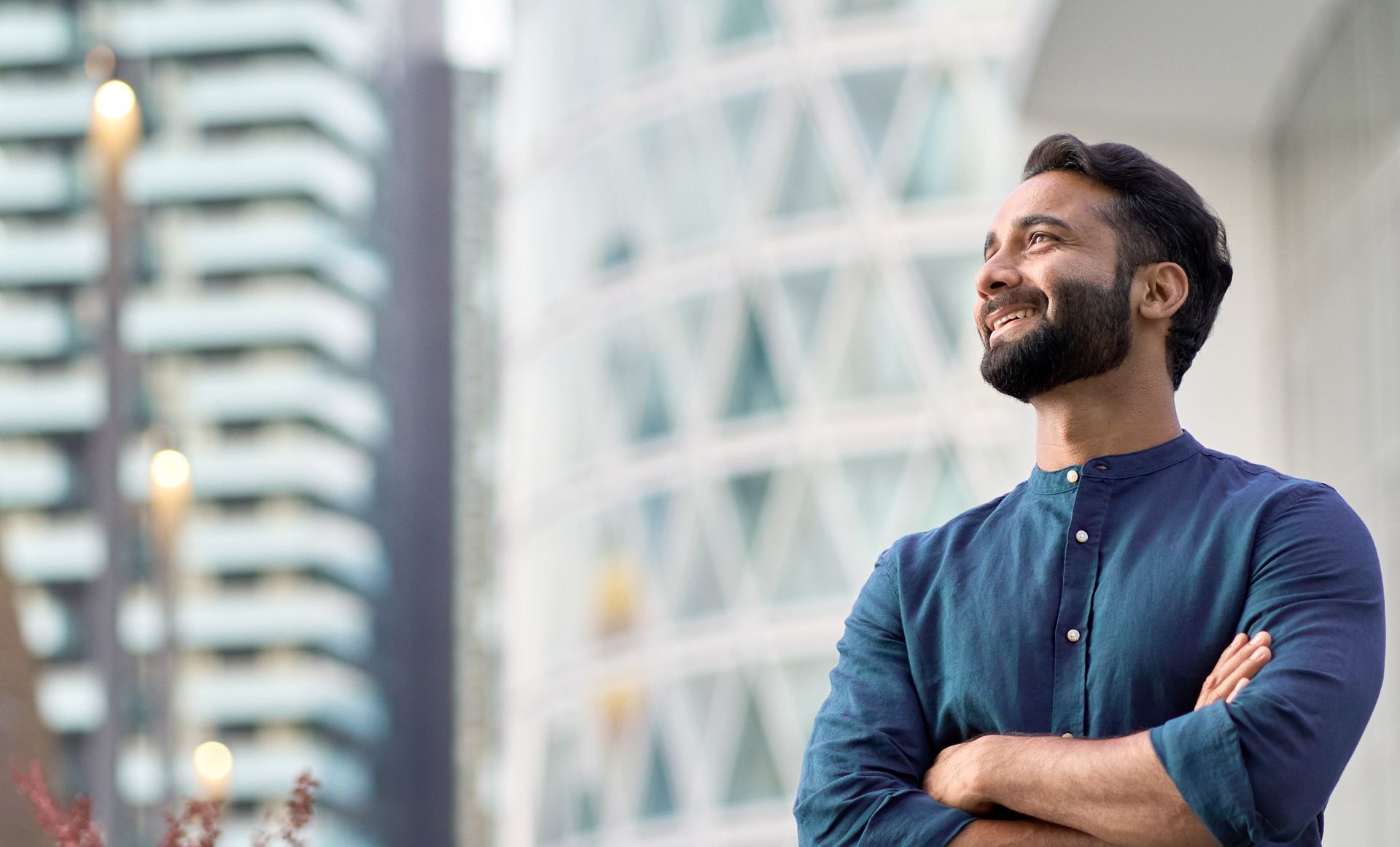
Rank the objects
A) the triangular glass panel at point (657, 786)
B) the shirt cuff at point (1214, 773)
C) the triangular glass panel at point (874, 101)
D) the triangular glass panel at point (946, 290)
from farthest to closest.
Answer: the triangular glass panel at point (874, 101)
the triangular glass panel at point (657, 786)
the triangular glass panel at point (946, 290)
the shirt cuff at point (1214, 773)

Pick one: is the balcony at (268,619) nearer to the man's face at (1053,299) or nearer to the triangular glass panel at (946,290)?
the triangular glass panel at (946,290)

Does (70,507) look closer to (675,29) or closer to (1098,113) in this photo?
(675,29)

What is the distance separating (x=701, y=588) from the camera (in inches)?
1364

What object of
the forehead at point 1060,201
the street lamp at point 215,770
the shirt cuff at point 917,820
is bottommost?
the shirt cuff at point 917,820

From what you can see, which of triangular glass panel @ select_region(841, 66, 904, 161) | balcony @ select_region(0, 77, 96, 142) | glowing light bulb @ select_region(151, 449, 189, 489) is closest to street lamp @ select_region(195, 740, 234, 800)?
glowing light bulb @ select_region(151, 449, 189, 489)

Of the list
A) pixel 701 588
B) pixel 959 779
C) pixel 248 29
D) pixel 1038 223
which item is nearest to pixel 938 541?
pixel 959 779

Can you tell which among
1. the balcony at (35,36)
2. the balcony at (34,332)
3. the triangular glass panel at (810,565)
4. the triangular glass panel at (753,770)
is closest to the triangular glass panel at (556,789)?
the triangular glass panel at (753,770)

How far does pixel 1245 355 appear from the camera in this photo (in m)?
8.85

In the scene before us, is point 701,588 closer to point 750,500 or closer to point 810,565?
point 750,500

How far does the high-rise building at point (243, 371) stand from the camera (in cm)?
8812

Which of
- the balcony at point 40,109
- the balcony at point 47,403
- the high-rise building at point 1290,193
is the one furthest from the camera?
the balcony at point 40,109

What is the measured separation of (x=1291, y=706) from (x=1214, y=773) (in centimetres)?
14

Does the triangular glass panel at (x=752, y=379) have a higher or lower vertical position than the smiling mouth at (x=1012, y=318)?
higher

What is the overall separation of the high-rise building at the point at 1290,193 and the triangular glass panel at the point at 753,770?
20.8m
